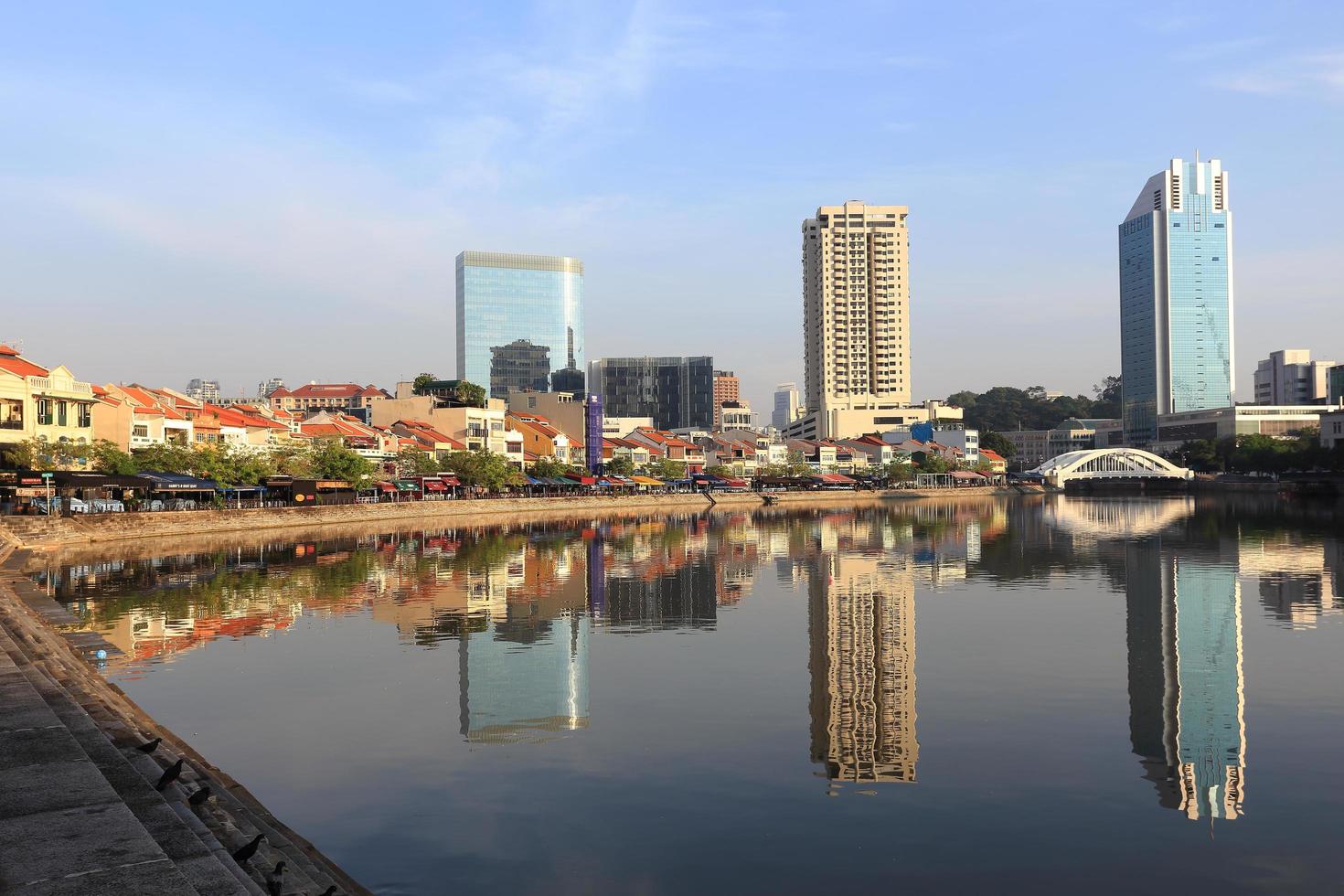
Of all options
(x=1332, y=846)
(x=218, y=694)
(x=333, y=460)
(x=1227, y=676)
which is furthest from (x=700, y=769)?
(x=333, y=460)

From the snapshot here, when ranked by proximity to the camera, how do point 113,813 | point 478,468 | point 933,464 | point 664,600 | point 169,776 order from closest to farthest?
point 113,813 → point 169,776 → point 664,600 → point 478,468 → point 933,464

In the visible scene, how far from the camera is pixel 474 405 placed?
131750mm

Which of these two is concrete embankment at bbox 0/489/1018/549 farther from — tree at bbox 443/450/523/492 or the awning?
tree at bbox 443/450/523/492

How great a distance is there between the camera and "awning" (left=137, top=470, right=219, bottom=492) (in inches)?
2601

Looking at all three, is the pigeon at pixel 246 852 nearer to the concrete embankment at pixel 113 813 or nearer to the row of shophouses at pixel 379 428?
the concrete embankment at pixel 113 813

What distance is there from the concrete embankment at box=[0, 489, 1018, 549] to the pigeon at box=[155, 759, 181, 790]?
4371cm

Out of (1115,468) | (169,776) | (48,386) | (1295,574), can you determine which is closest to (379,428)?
(48,386)

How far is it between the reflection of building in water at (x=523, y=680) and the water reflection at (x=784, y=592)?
8cm

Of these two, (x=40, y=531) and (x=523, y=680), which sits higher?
(x=40, y=531)

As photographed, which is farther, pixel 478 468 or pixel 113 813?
pixel 478 468

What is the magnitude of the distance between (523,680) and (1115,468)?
7429 inches

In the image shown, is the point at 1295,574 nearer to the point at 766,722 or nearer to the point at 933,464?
the point at 766,722

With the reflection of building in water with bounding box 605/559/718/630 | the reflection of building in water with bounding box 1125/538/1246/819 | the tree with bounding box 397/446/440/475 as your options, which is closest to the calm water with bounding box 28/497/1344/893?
the reflection of building in water with bounding box 1125/538/1246/819

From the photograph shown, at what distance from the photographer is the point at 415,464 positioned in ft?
333
